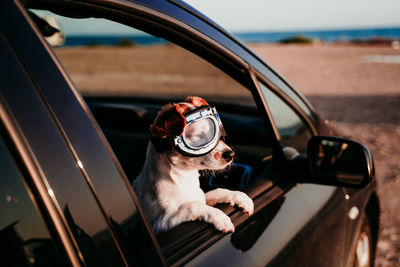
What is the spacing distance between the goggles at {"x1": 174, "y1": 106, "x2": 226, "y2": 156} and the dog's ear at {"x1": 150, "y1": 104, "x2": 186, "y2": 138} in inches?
1.2

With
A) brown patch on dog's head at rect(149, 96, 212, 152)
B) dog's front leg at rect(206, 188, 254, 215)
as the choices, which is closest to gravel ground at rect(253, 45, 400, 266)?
dog's front leg at rect(206, 188, 254, 215)

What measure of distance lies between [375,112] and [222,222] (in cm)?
900

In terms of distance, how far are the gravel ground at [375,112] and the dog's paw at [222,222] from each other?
1704mm

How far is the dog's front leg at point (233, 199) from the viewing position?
5.06ft

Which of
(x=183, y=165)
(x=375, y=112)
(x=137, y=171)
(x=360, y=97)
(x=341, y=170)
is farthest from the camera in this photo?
(x=360, y=97)

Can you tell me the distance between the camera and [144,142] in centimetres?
268

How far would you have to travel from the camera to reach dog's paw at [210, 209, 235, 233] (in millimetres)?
1389

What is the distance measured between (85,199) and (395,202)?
4.45 metres

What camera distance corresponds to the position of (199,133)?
4.63 feet

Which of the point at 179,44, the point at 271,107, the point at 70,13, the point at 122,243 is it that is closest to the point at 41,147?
the point at 122,243

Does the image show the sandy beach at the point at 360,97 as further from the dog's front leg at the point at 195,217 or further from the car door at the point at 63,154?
the car door at the point at 63,154

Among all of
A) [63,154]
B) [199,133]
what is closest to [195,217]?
[199,133]

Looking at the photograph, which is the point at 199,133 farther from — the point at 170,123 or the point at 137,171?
the point at 137,171

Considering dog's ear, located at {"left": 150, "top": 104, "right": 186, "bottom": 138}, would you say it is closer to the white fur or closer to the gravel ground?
the white fur
